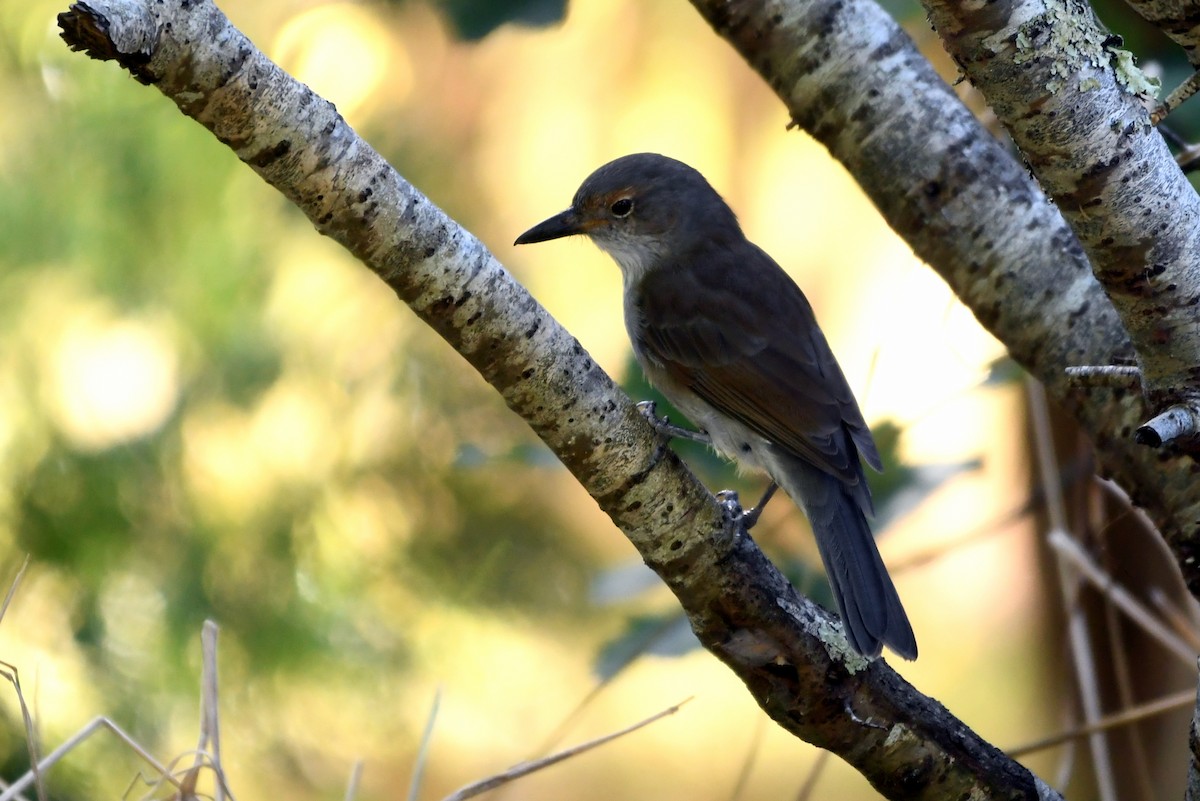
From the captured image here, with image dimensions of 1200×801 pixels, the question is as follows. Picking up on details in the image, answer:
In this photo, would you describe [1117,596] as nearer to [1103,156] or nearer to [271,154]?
[1103,156]

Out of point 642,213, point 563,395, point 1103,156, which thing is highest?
point 642,213

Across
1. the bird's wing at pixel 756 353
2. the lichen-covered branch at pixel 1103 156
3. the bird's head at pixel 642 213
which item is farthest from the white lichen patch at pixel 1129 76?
the bird's head at pixel 642 213

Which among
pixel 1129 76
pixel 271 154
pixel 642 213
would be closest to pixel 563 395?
pixel 271 154

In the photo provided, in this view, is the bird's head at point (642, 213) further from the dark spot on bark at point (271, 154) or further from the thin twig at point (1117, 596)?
the dark spot on bark at point (271, 154)

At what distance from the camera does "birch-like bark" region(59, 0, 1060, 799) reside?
1360 millimetres

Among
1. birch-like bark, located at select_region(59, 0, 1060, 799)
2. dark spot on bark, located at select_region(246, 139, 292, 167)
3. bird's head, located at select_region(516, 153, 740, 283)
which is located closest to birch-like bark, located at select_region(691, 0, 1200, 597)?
birch-like bark, located at select_region(59, 0, 1060, 799)

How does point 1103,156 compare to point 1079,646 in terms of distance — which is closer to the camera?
point 1103,156

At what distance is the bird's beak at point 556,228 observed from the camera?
116 inches

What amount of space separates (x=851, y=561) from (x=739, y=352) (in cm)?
64

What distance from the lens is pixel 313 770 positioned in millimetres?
3246

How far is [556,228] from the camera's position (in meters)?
3.02

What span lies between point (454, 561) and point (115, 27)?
229cm


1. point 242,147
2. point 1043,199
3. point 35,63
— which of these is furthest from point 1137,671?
point 35,63

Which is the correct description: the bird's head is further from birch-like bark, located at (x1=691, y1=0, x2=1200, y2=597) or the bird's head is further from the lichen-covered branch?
the lichen-covered branch
